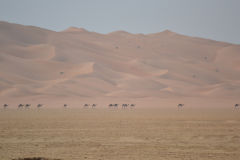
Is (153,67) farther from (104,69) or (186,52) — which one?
(186,52)

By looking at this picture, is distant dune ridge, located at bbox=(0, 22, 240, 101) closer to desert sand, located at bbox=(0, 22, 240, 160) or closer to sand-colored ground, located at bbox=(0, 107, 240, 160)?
desert sand, located at bbox=(0, 22, 240, 160)

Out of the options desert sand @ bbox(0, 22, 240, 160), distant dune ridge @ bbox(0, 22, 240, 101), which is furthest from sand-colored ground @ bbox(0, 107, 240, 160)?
distant dune ridge @ bbox(0, 22, 240, 101)

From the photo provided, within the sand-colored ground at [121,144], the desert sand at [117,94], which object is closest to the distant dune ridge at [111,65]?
the desert sand at [117,94]

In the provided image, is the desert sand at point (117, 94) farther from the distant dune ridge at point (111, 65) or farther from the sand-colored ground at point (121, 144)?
the distant dune ridge at point (111, 65)

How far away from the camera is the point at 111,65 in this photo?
102 m

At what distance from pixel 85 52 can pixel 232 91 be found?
45.6 meters

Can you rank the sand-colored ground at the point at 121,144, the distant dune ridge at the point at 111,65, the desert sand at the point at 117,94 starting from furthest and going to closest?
the distant dune ridge at the point at 111,65, the desert sand at the point at 117,94, the sand-colored ground at the point at 121,144

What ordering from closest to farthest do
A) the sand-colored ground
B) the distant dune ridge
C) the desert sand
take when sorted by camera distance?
the sand-colored ground
the desert sand
the distant dune ridge

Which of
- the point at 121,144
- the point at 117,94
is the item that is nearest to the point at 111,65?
the point at 117,94

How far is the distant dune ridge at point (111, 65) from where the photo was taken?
79.7 meters

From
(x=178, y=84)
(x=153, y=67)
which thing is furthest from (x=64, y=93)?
(x=153, y=67)

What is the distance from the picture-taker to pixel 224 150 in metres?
16.0

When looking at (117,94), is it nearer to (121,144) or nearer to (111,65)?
(111,65)

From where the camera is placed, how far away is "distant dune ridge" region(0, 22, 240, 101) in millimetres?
79688
